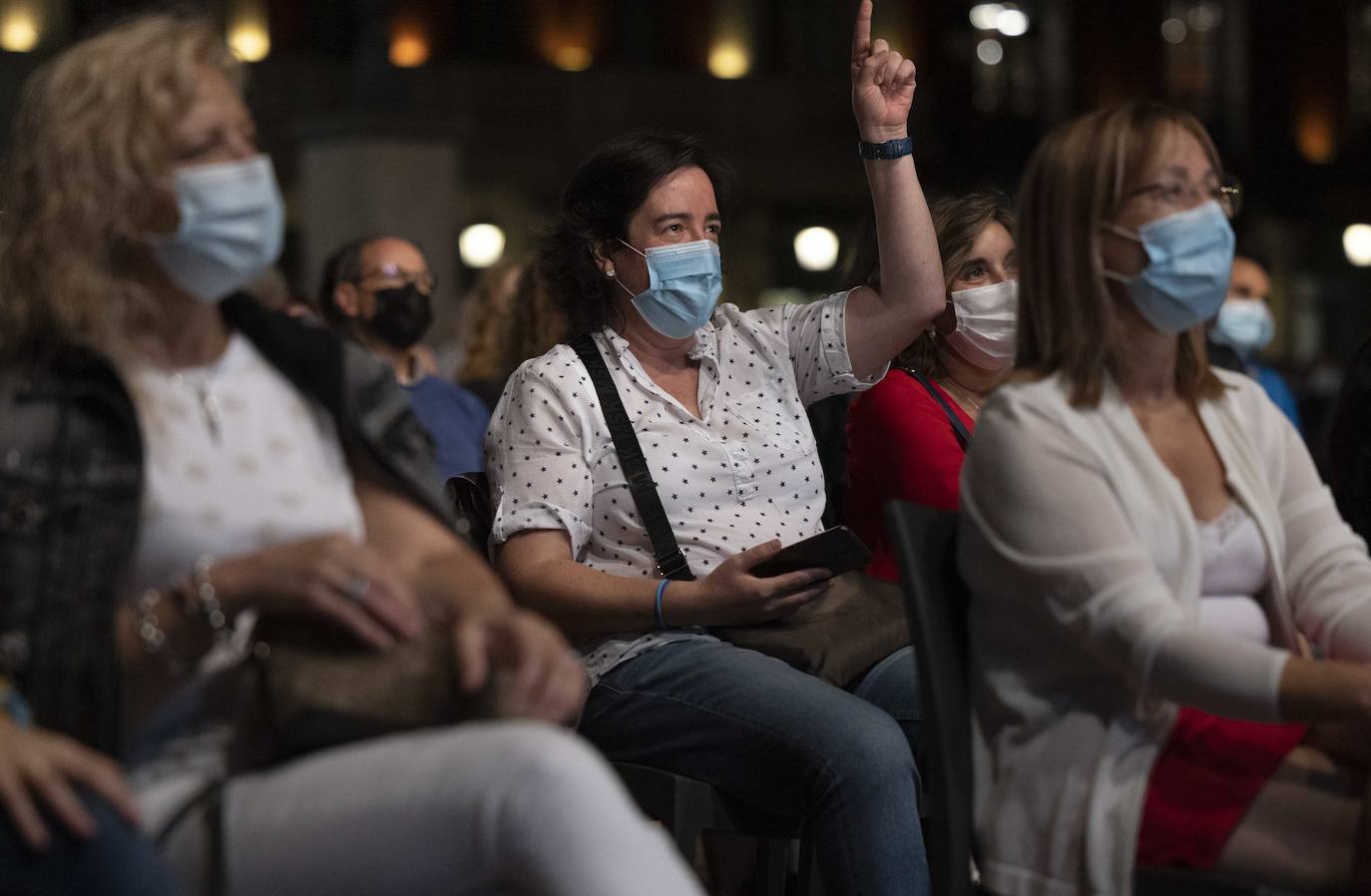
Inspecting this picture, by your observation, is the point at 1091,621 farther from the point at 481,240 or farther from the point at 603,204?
the point at 481,240

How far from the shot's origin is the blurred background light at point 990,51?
2586cm

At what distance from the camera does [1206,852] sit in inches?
106

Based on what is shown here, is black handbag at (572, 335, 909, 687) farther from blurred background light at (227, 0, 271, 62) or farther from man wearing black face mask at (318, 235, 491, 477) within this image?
blurred background light at (227, 0, 271, 62)

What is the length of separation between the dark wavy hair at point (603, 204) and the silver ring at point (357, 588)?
68.9 inches

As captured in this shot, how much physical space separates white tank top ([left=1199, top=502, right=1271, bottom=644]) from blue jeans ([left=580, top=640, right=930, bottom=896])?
2.17 ft

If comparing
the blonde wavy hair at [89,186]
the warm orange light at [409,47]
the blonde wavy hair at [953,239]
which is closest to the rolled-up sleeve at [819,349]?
the blonde wavy hair at [953,239]

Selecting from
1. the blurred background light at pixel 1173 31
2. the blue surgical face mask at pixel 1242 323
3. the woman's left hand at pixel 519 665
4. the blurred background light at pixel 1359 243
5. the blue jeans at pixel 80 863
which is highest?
the blurred background light at pixel 1173 31

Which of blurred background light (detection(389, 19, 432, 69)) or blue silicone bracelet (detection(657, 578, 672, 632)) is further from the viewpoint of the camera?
blurred background light (detection(389, 19, 432, 69))

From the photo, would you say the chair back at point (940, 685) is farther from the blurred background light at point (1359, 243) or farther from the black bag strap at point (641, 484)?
the blurred background light at point (1359, 243)

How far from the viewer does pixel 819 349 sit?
13.2 feet

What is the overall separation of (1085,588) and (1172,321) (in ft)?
1.60

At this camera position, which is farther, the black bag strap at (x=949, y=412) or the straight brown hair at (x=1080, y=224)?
the black bag strap at (x=949, y=412)

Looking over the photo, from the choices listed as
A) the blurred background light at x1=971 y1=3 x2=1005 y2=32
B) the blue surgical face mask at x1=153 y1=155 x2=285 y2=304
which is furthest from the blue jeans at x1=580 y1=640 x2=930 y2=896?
the blurred background light at x1=971 y1=3 x2=1005 y2=32

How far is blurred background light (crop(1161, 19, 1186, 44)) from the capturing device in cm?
2706
